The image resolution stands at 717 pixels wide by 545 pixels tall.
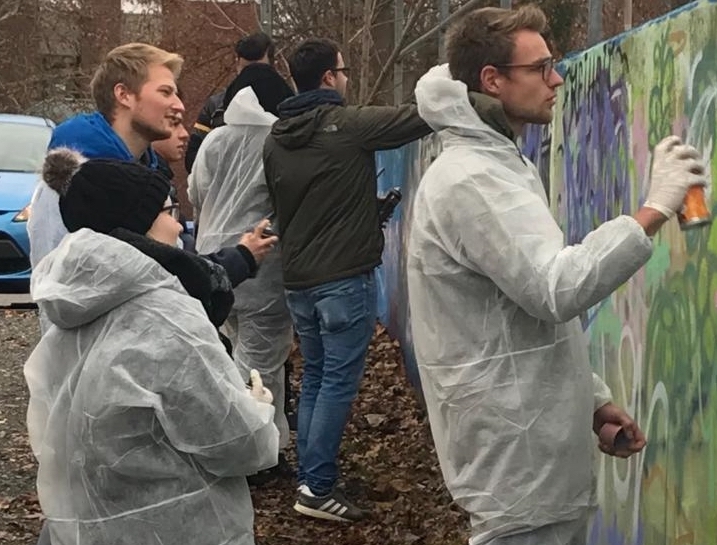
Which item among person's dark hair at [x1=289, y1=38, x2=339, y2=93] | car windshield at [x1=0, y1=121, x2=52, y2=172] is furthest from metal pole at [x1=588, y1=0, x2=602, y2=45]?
car windshield at [x1=0, y1=121, x2=52, y2=172]

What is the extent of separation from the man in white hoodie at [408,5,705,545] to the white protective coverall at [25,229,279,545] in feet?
1.58

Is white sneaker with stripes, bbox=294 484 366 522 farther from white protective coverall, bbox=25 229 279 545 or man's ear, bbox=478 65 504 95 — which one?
man's ear, bbox=478 65 504 95

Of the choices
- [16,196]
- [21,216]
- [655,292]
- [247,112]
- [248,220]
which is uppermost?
[247,112]

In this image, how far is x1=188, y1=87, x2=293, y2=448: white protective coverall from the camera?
6172 millimetres

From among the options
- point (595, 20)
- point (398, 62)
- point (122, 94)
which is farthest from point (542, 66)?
point (398, 62)

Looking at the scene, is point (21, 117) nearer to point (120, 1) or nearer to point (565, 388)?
point (565, 388)

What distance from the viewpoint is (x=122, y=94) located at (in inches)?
164

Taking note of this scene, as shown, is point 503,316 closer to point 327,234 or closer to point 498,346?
point 498,346

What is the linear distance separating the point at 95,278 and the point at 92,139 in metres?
1.12

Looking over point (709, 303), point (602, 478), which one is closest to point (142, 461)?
point (709, 303)

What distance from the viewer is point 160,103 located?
417 cm

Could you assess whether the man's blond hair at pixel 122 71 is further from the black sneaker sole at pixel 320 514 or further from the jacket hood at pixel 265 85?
the black sneaker sole at pixel 320 514

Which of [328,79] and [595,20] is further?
[328,79]

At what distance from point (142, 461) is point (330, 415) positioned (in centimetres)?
277
